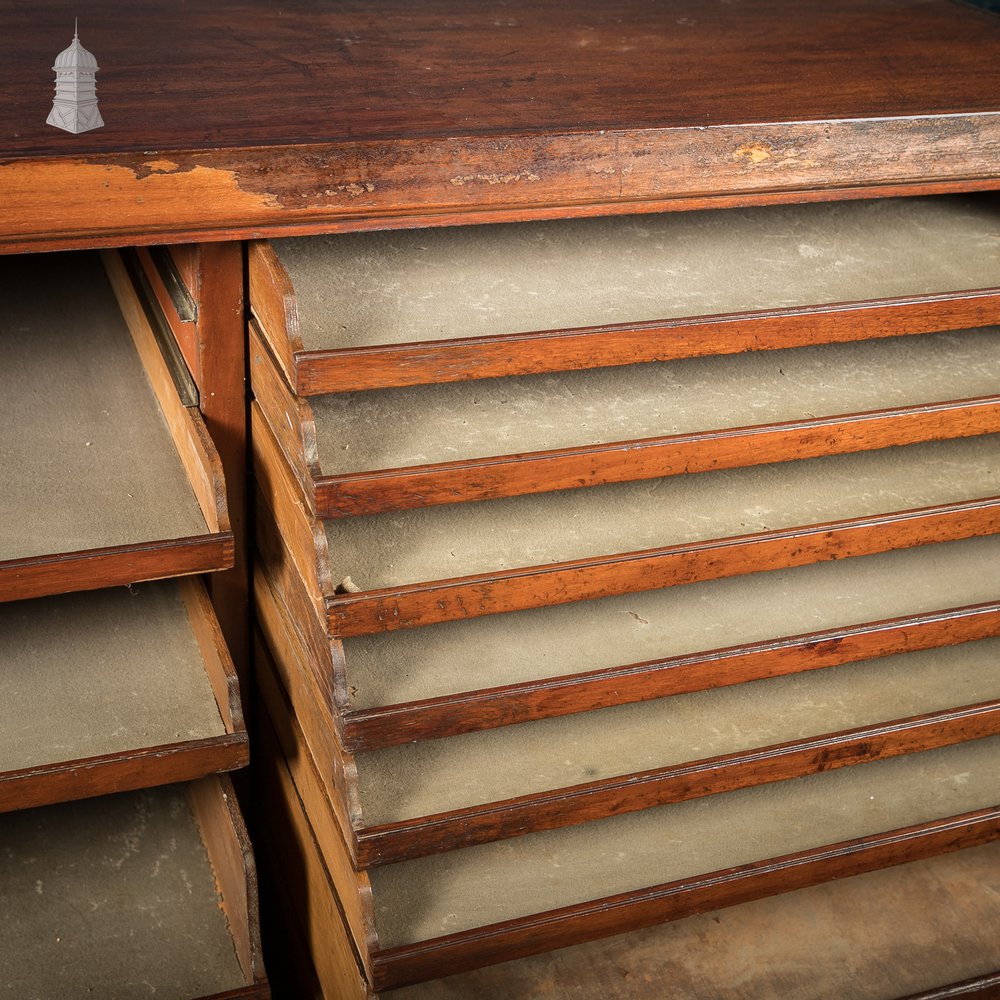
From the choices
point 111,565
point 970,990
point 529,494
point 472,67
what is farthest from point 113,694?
point 970,990

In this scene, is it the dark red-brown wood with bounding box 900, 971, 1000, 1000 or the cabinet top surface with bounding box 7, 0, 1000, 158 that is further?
the dark red-brown wood with bounding box 900, 971, 1000, 1000

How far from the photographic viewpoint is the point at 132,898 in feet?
4.17

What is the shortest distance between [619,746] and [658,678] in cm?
10

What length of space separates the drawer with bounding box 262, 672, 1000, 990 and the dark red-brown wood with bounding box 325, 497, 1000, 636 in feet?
0.91

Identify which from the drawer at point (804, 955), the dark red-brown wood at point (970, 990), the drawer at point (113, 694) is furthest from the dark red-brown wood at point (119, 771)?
the dark red-brown wood at point (970, 990)

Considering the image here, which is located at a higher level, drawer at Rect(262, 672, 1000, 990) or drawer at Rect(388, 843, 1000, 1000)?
drawer at Rect(262, 672, 1000, 990)

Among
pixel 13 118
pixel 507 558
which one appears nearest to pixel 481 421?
pixel 507 558

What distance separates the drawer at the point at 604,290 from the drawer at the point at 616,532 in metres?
0.17

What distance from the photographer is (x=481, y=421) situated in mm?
1156

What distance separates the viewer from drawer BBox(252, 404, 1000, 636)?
1.11 meters

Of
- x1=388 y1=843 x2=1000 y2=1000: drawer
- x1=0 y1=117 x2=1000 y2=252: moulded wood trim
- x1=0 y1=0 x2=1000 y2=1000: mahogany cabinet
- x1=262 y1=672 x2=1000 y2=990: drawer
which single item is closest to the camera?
x1=0 y1=117 x2=1000 y2=252: moulded wood trim

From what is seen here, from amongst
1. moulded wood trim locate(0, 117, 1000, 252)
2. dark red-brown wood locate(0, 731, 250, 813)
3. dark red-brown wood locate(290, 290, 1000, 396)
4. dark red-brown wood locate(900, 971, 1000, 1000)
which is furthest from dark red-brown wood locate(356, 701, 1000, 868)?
moulded wood trim locate(0, 117, 1000, 252)

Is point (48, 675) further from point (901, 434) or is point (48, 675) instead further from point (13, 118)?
point (901, 434)

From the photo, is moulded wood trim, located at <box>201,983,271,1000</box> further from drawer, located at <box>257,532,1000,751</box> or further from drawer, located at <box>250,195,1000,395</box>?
drawer, located at <box>250,195,1000,395</box>
